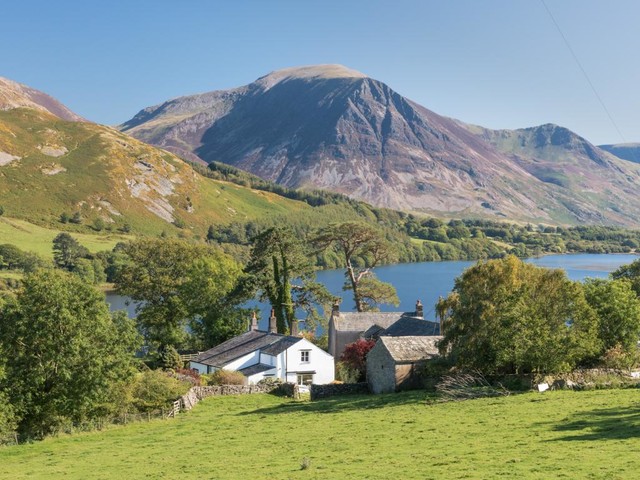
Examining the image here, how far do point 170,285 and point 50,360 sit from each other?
120 feet

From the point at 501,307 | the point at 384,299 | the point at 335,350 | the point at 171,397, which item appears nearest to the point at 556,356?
the point at 501,307

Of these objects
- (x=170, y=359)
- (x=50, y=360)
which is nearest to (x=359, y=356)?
(x=170, y=359)

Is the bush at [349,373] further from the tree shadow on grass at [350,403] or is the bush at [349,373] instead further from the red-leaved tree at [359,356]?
the tree shadow on grass at [350,403]

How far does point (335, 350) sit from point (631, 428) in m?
43.1

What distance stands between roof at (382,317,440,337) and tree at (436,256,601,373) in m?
14.2

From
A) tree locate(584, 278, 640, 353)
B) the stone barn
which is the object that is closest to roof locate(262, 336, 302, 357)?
the stone barn

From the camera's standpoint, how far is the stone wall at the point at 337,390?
4712 centimetres

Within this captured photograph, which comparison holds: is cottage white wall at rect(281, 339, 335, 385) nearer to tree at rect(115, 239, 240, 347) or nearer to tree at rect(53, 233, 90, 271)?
tree at rect(115, 239, 240, 347)

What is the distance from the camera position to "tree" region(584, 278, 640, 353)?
157 ft

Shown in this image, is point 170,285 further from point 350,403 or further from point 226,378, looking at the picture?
point 350,403

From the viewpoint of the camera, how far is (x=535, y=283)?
42.9 metres

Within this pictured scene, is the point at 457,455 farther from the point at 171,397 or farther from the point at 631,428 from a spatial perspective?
the point at 171,397

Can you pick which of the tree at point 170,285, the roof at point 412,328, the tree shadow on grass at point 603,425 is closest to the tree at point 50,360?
the tree shadow on grass at point 603,425

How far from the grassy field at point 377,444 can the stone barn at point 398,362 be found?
186 inches
